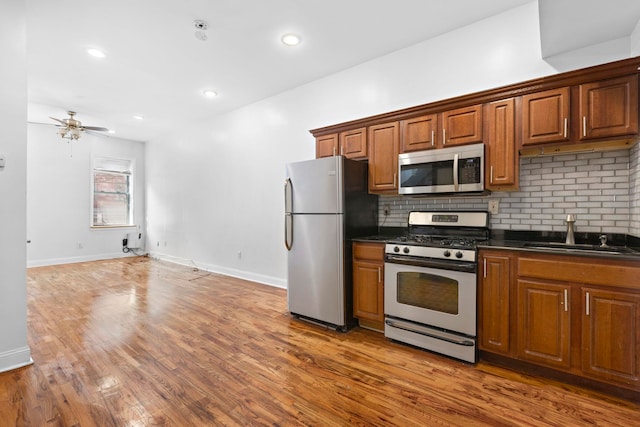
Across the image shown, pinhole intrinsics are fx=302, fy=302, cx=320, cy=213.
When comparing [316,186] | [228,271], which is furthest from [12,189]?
[228,271]

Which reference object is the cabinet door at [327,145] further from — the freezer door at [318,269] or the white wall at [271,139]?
the freezer door at [318,269]

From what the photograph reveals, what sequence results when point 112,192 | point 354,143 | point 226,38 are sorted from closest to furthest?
point 226,38, point 354,143, point 112,192

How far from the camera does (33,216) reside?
633 cm

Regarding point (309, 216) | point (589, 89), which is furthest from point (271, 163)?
point (589, 89)

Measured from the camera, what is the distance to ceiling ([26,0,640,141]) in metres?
2.69

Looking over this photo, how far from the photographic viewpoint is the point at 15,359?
234 cm

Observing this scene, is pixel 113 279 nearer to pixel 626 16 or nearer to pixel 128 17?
pixel 128 17

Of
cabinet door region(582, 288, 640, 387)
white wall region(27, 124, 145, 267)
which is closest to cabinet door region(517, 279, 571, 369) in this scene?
cabinet door region(582, 288, 640, 387)

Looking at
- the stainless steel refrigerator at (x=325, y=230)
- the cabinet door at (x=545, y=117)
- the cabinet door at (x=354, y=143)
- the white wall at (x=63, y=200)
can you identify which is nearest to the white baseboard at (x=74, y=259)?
the white wall at (x=63, y=200)

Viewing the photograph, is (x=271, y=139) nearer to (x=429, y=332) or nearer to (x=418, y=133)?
(x=418, y=133)

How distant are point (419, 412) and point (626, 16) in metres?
3.02

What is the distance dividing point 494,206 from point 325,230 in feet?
5.30

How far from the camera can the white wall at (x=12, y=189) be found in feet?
7.55

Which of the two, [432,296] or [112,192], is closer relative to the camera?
[432,296]
